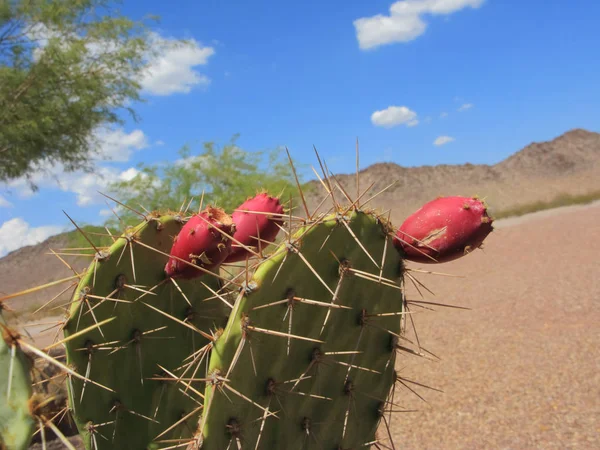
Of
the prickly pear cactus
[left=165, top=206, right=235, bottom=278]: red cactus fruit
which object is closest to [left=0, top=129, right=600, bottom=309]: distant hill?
[left=165, top=206, right=235, bottom=278]: red cactus fruit

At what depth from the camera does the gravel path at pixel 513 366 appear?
12.6 feet

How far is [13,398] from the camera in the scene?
904 millimetres

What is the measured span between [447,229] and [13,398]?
3.51 feet

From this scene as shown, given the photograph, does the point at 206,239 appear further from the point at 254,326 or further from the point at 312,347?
the point at 312,347

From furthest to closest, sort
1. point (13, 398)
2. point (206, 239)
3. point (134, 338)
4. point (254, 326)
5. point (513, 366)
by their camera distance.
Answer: point (513, 366) → point (134, 338) → point (206, 239) → point (254, 326) → point (13, 398)

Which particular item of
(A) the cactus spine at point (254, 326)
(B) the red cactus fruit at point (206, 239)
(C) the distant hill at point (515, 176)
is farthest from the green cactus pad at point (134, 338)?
(C) the distant hill at point (515, 176)

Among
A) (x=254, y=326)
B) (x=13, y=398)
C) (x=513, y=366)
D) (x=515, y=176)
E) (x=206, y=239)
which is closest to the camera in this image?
(x=13, y=398)

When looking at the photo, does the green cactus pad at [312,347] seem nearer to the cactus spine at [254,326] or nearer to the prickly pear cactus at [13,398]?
the cactus spine at [254,326]

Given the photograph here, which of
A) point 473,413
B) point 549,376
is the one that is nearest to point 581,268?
point 549,376

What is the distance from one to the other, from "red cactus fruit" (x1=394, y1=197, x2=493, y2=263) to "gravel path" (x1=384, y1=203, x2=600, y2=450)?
8 centimetres

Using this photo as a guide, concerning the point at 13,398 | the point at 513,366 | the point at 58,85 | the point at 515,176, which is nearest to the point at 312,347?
the point at 13,398

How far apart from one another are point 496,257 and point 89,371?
1257cm

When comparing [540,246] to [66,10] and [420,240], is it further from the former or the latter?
[420,240]

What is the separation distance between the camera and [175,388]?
1.84 metres
